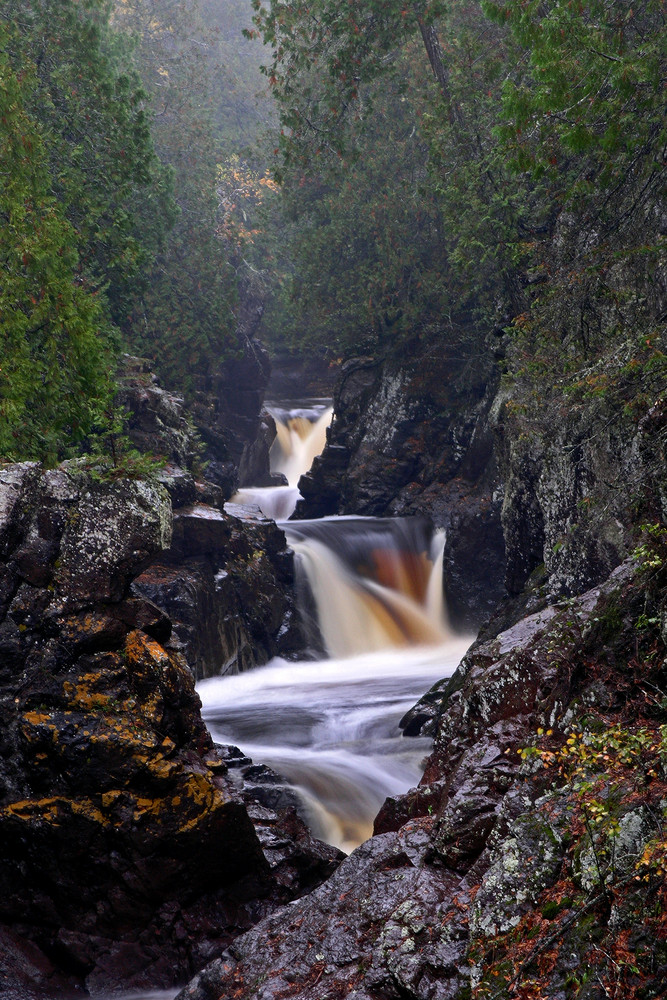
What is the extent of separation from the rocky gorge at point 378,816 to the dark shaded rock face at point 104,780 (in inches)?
0.8

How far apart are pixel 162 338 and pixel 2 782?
16.8 m

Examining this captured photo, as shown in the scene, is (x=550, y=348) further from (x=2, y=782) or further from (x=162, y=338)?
(x=162, y=338)

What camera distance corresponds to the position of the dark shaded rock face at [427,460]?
18.8 metres

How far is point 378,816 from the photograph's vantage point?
681cm

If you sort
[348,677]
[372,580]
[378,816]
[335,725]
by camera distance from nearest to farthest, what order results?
[378,816] → [335,725] → [348,677] → [372,580]

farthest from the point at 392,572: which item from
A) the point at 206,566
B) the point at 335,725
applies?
the point at 335,725

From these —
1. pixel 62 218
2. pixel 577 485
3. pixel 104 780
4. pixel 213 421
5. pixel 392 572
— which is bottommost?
pixel 104 780

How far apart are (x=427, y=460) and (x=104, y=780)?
1654cm

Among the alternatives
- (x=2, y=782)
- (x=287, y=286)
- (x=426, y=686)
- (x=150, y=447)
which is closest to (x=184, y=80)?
(x=287, y=286)

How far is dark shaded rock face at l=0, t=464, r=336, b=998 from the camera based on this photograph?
21.2ft

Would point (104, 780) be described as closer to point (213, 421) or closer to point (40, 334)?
point (40, 334)

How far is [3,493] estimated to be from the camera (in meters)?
7.05

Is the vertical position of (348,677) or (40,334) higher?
(40,334)

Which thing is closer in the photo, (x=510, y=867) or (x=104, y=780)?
(x=510, y=867)
